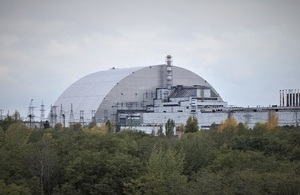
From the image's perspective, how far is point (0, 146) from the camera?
96.0ft

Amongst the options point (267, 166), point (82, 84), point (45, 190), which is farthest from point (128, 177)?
point (82, 84)

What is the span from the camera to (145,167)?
1003 inches

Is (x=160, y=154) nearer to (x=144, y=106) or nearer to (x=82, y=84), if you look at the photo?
(x=144, y=106)

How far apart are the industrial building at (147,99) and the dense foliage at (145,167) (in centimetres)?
3115

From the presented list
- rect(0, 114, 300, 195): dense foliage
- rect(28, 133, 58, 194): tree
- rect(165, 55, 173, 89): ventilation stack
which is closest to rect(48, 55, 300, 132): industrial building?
rect(165, 55, 173, 89): ventilation stack

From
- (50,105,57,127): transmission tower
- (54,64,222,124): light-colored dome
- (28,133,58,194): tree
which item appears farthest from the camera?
(50,105,57,127): transmission tower

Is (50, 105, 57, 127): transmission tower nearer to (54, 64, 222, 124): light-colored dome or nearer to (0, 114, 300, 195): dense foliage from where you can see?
(54, 64, 222, 124): light-colored dome

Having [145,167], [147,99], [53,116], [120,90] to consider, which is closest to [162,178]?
[145,167]

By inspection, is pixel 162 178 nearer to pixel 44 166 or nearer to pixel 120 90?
pixel 44 166

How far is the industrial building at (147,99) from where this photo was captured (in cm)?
6362

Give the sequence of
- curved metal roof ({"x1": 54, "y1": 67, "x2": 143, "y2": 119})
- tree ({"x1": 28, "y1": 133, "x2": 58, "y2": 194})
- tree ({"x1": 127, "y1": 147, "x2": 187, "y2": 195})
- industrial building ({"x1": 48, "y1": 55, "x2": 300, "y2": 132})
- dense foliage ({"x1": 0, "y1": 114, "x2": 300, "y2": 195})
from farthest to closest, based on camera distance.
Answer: curved metal roof ({"x1": 54, "y1": 67, "x2": 143, "y2": 119}), industrial building ({"x1": 48, "y1": 55, "x2": 300, "y2": 132}), tree ({"x1": 28, "y1": 133, "x2": 58, "y2": 194}), tree ({"x1": 127, "y1": 147, "x2": 187, "y2": 195}), dense foliage ({"x1": 0, "y1": 114, "x2": 300, "y2": 195})

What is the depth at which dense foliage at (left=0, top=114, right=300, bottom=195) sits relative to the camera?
2145 centimetres

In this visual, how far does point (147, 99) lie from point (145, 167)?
44.6 metres

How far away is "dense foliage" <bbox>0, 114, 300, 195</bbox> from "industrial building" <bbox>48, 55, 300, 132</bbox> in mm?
31152
